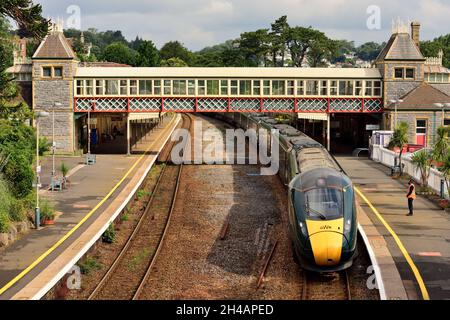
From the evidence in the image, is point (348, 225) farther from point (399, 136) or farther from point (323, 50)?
point (323, 50)

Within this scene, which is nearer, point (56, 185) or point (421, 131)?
point (56, 185)

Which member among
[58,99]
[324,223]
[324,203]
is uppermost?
[58,99]

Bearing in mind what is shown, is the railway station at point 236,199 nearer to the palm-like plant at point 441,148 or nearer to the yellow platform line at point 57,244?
the yellow platform line at point 57,244

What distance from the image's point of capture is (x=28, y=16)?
116ft

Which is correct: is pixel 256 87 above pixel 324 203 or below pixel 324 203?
above

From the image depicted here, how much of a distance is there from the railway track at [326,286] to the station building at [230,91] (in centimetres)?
3182

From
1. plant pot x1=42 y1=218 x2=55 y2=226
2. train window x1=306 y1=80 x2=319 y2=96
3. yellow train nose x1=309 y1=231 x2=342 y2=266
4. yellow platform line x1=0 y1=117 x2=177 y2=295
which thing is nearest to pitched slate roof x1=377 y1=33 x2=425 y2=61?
train window x1=306 y1=80 x2=319 y2=96

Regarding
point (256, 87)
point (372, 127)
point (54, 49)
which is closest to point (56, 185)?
point (54, 49)

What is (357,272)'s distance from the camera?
22.8m

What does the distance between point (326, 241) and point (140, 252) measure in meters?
8.26

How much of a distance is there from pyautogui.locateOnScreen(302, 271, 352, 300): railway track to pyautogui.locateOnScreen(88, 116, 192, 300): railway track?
5.04 meters

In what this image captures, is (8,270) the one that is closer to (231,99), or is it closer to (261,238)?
(261,238)
